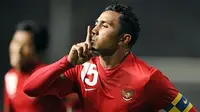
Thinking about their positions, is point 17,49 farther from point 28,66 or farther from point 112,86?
point 112,86

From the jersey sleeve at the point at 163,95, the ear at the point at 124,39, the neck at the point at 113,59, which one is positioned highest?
the ear at the point at 124,39

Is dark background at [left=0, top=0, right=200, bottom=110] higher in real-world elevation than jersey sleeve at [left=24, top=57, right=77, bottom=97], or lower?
lower

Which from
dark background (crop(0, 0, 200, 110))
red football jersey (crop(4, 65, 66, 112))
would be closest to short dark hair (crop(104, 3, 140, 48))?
red football jersey (crop(4, 65, 66, 112))

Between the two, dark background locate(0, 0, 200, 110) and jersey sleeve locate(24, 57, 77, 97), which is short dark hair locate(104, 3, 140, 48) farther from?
dark background locate(0, 0, 200, 110)

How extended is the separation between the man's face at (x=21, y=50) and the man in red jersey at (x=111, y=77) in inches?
28.8

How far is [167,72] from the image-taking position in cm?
661

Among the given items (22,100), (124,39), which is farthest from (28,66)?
(124,39)

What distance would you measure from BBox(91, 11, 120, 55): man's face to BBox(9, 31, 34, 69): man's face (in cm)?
86

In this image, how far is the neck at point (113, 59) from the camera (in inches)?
140

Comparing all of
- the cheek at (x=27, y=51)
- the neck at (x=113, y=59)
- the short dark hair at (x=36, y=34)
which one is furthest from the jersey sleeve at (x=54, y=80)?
the short dark hair at (x=36, y=34)

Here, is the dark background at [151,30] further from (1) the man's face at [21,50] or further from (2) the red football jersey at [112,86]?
(2) the red football jersey at [112,86]

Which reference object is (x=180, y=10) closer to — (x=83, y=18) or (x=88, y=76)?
(x=83, y=18)

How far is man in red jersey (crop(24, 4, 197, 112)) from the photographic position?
3426 millimetres

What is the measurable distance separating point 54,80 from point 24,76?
2.84ft
